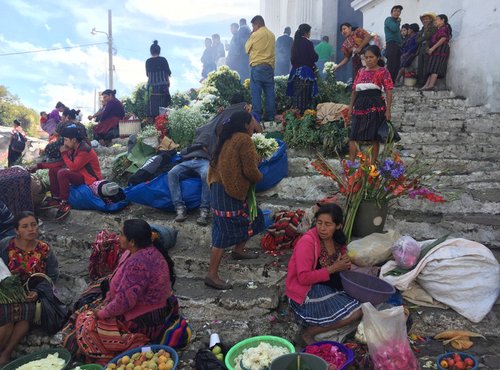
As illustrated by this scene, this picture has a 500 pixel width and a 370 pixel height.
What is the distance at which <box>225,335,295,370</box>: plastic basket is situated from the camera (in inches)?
119

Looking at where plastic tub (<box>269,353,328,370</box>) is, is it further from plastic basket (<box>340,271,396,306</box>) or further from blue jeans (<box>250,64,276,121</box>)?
blue jeans (<box>250,64,276,121</box>)

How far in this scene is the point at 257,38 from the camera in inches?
311

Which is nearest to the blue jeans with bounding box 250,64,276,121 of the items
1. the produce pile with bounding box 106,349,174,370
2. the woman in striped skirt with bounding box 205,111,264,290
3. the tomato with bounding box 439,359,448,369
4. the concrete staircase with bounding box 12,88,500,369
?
the concrete staircase with bounding box 12,88,500,369

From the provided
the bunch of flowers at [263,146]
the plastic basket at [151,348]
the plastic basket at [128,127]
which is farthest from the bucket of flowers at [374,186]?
the plastic basket at [128,127]

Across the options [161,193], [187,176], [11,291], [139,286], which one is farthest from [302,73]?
[11,291]

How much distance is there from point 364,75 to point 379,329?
3.39 m

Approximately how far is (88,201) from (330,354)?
4124 millimetres

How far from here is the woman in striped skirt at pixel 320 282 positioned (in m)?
3.28

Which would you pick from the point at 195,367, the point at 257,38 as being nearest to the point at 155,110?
the point at 257,38

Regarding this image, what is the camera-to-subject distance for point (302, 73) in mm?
7824

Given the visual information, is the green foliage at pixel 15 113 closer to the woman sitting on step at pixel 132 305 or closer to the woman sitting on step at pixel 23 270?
the woman sitting on step at pixel 23 270

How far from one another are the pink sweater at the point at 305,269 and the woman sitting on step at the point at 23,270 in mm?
2214

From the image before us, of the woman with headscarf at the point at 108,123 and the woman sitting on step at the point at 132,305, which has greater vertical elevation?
the woman with headscarf at the point at 108,123

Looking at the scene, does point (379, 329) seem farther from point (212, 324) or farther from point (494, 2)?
point (494, 2)
